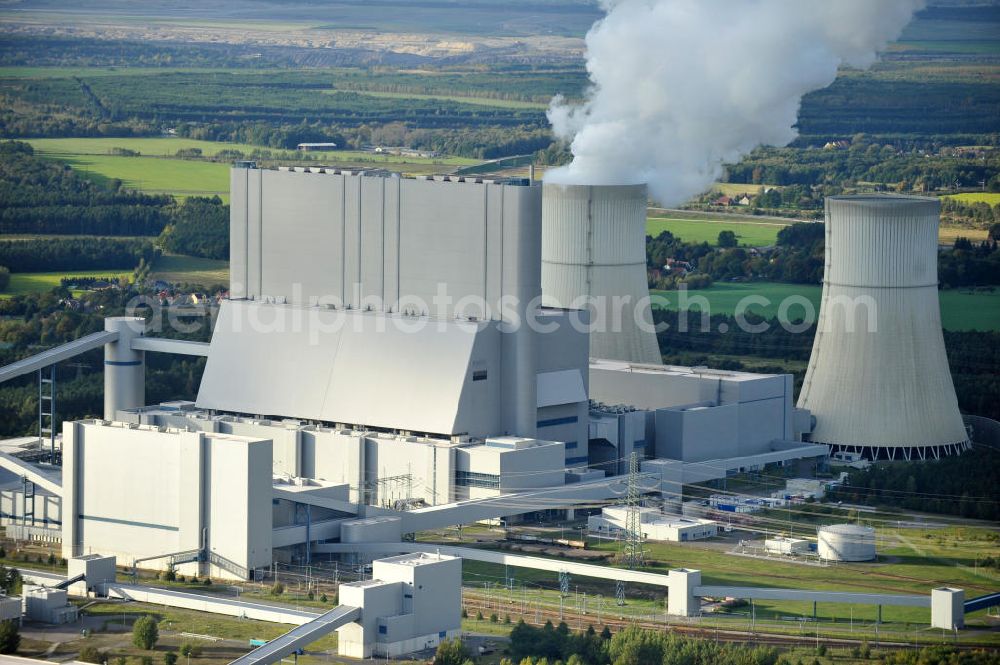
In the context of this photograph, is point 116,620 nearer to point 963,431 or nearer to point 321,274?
point 321,274

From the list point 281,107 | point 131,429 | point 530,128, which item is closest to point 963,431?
point 131,429

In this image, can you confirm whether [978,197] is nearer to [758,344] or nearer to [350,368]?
[758,344]

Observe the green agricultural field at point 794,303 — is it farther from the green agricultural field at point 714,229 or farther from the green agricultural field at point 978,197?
the green agricultural field at point 978,197

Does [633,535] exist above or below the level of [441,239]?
below

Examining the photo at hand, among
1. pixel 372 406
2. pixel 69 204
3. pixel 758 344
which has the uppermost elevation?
pixel 69 204

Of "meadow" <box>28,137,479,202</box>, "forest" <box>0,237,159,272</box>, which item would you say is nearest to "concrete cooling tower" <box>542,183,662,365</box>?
"forest" <box>0,237,159,272</box>

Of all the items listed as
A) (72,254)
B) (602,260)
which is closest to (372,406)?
(602,260)

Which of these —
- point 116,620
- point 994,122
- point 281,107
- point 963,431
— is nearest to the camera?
point 116,620
